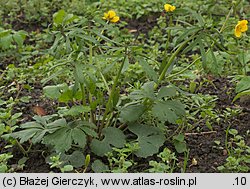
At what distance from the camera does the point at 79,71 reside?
107 inches

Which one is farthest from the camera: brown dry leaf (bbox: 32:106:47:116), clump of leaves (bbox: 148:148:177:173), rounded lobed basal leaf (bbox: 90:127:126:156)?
brown dry leaf (bbox: 32:106:47:116)

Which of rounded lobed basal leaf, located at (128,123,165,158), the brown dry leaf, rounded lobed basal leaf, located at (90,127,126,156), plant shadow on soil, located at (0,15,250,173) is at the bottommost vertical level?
plant shadow on soil, located at (0,15,250,173)

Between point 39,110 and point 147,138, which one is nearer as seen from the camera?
point 147,138

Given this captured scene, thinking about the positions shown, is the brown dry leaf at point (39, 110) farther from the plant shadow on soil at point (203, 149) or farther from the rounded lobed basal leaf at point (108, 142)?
the rounded lobed basal leaf at point (108, 142)

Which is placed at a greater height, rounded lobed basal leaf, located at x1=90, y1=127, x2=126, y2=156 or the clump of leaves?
rounded lobed basal leaf, located at x1=90, y1=127, x2=126, y2=156

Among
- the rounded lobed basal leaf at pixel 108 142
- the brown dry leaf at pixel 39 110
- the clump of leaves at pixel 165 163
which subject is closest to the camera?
the clump of leaves at pixel 165 163

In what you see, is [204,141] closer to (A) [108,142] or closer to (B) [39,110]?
(A) [108,142]

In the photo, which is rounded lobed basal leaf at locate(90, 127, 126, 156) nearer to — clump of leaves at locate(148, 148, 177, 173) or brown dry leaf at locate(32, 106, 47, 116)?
clump of leaves at locate(148, 148, 177, 173)

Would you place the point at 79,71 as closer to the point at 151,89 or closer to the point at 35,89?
the point at 151,89

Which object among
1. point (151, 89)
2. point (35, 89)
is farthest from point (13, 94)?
point (151, 89)

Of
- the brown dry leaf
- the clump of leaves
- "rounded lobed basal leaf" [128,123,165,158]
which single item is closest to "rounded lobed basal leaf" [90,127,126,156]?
"rounded lobed basal leaf" [128,123,165,158]

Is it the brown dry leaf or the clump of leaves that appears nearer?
the clump of leaves

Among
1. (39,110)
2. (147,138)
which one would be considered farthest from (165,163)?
(39,110)

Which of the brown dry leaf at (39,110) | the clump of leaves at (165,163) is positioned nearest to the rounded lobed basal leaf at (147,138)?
the clump of leaves at (165,163)
